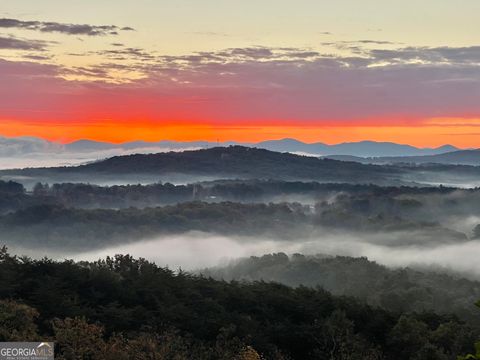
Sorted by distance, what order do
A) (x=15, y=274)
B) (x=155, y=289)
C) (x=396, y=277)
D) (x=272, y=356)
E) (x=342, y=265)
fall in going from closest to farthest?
(x=272, y=356) → (x=15, y=274) → (x=155, y=289) → (x=396, y=277) → (x=342, y=265)

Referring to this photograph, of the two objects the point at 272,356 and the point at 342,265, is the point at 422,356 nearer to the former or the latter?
the point at 272,356

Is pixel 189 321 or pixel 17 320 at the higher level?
pixel 17 320

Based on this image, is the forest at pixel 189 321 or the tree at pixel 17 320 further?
the forest at pixel 189 321

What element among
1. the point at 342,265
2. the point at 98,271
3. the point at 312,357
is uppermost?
the point at 98,271

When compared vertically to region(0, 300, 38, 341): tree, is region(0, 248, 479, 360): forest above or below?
below

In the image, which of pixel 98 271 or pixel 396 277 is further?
pixel 396 277

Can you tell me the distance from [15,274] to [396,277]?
356 feet

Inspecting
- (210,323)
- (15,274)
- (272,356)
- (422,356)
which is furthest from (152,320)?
(422,356)

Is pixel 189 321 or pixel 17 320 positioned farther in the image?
pixel 189 321

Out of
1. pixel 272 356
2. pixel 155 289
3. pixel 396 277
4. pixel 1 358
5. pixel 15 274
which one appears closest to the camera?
pixel 1 358

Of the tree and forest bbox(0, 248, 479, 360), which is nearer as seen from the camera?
the tree

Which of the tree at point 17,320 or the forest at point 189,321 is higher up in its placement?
the tree at point 17,320

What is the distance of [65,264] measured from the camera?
79.8m

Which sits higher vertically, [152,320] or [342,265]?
[152,320]
